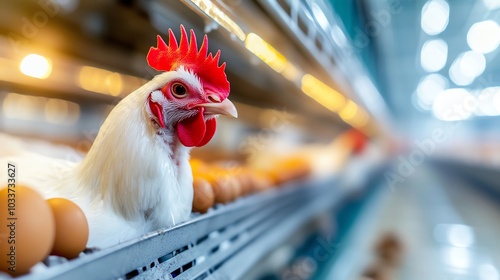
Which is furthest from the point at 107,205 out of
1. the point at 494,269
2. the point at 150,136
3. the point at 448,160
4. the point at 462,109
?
the point at 448,160

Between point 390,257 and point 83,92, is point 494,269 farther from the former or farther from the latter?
point 83,92

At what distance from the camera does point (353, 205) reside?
4.17 meters

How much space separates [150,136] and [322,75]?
188 centimetres

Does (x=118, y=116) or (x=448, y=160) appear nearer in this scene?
(x=118, y=116)

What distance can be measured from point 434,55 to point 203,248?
6191 mm

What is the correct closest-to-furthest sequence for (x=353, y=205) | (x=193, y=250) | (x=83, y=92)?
(x=193, y=250) < (x=83, y=92) < (x=353, y=205)

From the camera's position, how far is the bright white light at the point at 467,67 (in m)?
4.94

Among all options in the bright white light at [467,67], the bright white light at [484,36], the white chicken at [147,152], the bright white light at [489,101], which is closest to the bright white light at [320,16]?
the white chicken at [147,152]

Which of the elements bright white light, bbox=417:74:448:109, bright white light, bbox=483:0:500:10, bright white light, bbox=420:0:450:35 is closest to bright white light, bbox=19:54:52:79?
bright white light, bbox=483:0:500:10

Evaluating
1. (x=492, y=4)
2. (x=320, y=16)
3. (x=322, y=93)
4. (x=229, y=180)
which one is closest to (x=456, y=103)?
(x=492, y=4)

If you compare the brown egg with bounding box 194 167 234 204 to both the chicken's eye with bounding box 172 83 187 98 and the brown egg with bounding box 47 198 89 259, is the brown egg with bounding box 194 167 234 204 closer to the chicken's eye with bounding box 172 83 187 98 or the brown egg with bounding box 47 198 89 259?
the chicken's eye with bounding box 172 83 187 98

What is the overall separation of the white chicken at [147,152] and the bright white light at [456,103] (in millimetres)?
5577

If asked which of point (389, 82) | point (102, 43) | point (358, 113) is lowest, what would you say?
point (102, 43)

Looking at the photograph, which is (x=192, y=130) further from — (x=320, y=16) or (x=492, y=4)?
(x=492, y=4)
